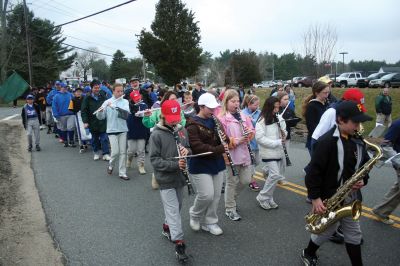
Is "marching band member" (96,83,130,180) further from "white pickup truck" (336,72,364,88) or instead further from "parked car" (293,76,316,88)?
"white pickup truck" (336,72,364,88)

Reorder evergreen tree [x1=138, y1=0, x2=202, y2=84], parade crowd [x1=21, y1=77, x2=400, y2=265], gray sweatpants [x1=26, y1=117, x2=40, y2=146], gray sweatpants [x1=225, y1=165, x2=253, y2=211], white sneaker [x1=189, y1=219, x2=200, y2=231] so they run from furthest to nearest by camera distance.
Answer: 1. evergreen tree [x1=138, y1=0, x2=202, y2=84]
2. gray sweatpants [x1=26, y1=117, x2=40, y2=146]
3. gray sweatpants [x1=225, y1=165, x2=253, y2=211]
4. white sneaker [x1=189, y1=219, x2=200, y2=231]
5. parade crowd [x1=21, y1=77, x2=400, y2=265]

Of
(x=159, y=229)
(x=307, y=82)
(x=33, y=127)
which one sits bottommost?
(x=159, y=229)

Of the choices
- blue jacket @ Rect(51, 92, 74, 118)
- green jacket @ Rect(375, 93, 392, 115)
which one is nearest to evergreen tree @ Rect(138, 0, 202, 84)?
green jacket @ Rect(375, 93, 392, 115)

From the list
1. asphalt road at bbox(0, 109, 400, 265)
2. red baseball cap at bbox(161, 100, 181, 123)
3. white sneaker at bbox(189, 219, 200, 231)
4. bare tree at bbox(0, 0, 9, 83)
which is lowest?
asphalt road at bbox(0, 109, 400, 265)

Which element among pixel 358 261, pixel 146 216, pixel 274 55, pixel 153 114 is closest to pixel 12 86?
pixel 153 114

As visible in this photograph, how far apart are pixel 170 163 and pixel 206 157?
0.59m

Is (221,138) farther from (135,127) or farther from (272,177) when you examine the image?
(135,127)

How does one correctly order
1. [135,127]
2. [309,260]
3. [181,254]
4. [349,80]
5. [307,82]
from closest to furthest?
[309,260]
[181,254]
[135,127]
[307,82]
[349,80]

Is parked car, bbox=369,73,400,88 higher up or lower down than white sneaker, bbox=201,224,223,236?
higher up

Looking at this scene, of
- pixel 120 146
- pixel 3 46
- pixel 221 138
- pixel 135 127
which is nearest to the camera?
pixel 221 138

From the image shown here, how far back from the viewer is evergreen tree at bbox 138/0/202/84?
129ft

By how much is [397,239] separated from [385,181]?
2.72m

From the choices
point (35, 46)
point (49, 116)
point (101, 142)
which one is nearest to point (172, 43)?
point (35, 46)

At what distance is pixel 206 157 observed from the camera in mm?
4617
